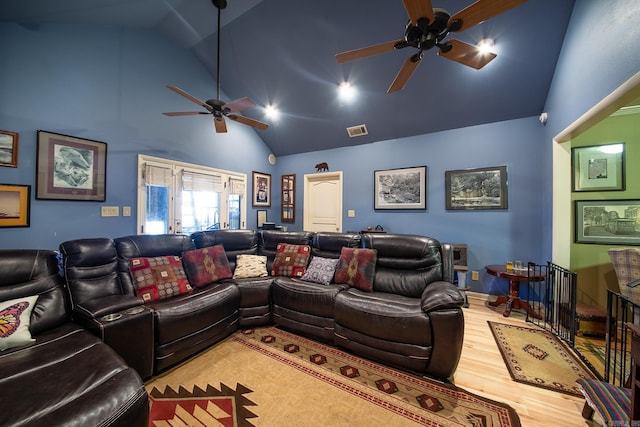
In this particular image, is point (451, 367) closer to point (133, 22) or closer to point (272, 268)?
point (272, 268)

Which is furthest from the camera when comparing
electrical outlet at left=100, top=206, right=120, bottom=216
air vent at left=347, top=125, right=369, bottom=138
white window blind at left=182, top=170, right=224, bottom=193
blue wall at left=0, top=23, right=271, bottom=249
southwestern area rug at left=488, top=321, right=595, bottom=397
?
air vent at left=347, top=125, right=369, bottom=138

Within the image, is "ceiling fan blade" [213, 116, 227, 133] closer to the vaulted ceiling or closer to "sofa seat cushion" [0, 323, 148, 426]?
the vaulted ceiling

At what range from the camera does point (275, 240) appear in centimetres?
330

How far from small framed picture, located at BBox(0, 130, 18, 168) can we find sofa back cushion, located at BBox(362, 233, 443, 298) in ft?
13.1

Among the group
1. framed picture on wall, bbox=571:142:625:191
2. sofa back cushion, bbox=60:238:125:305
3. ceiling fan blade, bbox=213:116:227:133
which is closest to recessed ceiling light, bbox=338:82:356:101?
ceiling fan blade, bbox=213:116:227:133

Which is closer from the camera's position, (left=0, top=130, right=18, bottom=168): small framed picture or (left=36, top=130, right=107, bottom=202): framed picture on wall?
(left=0, top=130, right=18, bottom=168): small framed picture

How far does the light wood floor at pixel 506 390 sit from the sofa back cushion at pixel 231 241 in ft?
8.63

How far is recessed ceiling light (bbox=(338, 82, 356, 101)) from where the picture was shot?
3.85 metres

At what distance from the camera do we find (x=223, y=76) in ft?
14.4

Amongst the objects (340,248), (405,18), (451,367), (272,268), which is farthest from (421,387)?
(405,18)

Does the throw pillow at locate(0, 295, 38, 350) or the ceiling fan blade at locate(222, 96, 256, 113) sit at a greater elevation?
the ceiling fan blade at locate(222, 96, 256, 113)

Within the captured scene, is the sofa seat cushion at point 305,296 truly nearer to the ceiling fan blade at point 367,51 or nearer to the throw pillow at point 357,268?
the throw pillow at point 357,268

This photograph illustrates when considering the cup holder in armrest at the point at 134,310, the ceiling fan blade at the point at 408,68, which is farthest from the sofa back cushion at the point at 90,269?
the ceiling fan blade at the point at 408,68

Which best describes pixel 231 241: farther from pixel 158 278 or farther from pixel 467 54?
pixel 467 54
